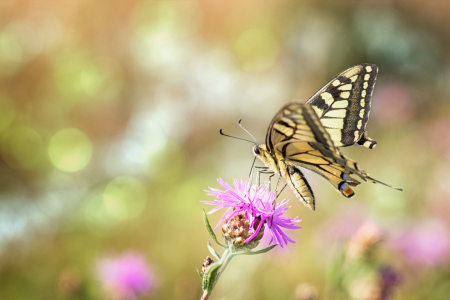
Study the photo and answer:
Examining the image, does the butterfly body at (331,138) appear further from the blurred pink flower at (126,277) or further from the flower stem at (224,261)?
the blurred pink flower at (126,277)

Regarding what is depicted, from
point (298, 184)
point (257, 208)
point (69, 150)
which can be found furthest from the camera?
point (69, 150)

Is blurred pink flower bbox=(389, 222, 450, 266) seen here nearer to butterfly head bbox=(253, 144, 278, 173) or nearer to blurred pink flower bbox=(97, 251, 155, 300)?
butterfly head bbox=(253, 144, 278, 173)

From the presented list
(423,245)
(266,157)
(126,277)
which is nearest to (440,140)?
(423,245)

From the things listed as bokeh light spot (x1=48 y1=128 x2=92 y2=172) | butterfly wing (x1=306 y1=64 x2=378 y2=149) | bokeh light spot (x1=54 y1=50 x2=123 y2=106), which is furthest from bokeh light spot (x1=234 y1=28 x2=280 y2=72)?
butterfly wing (x1=306 y1=64 x2=378 y2=149)

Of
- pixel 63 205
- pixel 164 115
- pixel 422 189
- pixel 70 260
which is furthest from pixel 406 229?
pixel 164 115

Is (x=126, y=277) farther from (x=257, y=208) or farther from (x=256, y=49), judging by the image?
(x=256, y=49)

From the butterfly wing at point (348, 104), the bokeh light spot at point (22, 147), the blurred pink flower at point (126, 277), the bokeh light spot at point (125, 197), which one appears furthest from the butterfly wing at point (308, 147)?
the bokeh light spot at point (22, 147)

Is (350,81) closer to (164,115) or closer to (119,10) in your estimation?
(164,115)

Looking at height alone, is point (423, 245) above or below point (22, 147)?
below

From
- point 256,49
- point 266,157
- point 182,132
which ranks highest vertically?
point 256,49
